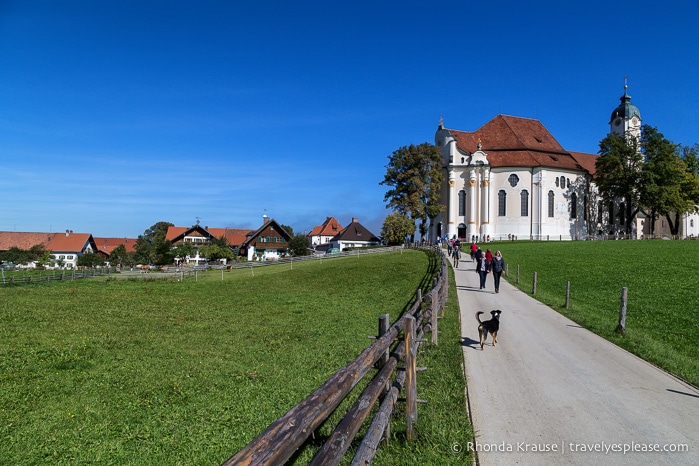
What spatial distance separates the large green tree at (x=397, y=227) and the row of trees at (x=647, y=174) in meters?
28.7

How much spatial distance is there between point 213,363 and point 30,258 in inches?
3374

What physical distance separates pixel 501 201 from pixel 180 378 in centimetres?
6476

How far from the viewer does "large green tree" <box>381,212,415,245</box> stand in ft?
196

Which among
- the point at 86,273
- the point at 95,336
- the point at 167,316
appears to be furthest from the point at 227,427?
the point at 86,273

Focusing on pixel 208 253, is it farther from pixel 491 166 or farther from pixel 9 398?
pixel 9 398

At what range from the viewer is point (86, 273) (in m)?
46.5

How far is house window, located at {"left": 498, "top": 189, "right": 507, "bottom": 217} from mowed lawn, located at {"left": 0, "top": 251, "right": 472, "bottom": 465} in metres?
52.2

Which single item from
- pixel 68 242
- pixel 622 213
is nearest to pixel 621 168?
pixel 622 213

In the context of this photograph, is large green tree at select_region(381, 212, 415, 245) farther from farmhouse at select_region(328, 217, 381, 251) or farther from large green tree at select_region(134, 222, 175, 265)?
large green tree at select_region(134, 222, 175, 265)

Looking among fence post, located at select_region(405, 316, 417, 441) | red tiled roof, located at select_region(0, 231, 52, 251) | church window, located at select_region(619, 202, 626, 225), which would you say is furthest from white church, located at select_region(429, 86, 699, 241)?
red tiled roof, located at select_region(0, 231, 52, 251)

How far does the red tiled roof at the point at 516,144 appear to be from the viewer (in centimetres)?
6756

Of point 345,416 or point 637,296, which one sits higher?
point 345,416

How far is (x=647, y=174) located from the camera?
60.2m

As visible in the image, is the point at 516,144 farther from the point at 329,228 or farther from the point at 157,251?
the point at 157,251
